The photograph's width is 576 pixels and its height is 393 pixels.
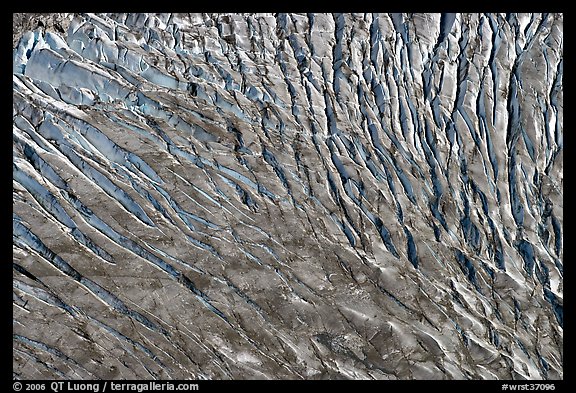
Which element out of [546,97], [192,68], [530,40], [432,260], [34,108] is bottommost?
[432,260]

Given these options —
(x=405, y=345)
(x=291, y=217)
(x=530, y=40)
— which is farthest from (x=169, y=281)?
(x=530, y=40)

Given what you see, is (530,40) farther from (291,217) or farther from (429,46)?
(291,217)

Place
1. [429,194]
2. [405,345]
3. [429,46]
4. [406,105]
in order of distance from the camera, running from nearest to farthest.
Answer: [405,345] → [429,194] → [406,105] → [429,46]

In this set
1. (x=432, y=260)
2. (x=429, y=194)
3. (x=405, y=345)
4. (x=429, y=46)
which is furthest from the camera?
(x=429, y=46)

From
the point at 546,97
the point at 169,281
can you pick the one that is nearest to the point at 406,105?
the point at 546,97

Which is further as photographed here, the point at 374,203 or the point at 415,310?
the point at 374,203

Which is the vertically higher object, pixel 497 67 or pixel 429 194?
pixel 497 67
